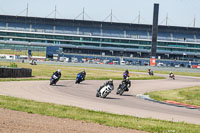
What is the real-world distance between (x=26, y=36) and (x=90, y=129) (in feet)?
436

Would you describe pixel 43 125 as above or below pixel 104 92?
above

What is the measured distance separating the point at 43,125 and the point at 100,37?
132312 mm

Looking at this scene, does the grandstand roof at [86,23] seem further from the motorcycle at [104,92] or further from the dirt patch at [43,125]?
the dirt patch at [43,125]

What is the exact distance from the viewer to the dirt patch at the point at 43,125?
10731 mm

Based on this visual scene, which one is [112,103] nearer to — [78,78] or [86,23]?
[78,78]

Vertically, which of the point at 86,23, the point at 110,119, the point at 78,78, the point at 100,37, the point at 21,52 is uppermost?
the point at 86,23

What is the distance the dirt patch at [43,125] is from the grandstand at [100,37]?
12513cm

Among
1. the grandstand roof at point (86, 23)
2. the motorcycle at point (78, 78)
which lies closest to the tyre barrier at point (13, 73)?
the motorcycle at point (78, 78)

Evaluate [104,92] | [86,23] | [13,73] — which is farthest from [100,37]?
[104,92]

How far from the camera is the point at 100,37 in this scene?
143 metres

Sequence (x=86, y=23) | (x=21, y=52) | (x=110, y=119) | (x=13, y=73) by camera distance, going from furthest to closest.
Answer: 1. (x=86, y=23)
2. (x=21, y=52)
3. (x=13, y=73)
4. (x=110, y=119)

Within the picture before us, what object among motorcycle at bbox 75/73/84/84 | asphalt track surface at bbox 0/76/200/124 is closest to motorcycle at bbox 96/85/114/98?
asphalt track surface at bbox 0/76/200/124

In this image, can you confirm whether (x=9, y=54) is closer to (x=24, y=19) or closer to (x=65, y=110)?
(x=24, y=19)

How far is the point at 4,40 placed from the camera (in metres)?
142
